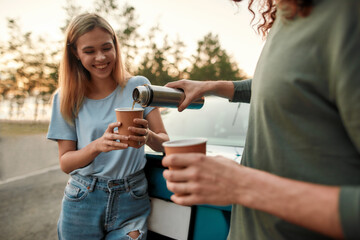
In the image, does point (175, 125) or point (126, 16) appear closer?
point (175, 125)

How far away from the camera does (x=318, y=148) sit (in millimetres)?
661

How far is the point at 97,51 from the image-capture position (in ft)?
5.88

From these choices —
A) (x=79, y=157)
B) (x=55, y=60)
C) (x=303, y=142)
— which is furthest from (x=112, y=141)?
(x=55, y=60)

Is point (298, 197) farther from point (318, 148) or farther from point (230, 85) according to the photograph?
point (230, 85)

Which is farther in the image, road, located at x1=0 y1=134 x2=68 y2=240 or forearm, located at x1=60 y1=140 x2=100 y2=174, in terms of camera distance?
road, located at x1=0 y1=134 x2=68 y2=240

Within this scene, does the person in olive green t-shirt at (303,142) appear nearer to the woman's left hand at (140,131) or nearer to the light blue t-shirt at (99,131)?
the woman's left hand at (140,131)

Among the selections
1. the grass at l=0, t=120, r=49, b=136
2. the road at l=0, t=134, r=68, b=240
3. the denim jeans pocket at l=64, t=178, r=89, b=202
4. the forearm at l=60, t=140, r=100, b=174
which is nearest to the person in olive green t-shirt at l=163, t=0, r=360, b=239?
the forearm at l=60, t=140, r=100, b=174

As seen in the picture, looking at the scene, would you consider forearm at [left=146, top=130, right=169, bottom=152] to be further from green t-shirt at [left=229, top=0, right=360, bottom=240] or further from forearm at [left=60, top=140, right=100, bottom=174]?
green t-shirt at [left=229, top=0, right=360, bottom=240]

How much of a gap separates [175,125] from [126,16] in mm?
14174

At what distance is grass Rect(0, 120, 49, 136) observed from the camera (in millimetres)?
11115

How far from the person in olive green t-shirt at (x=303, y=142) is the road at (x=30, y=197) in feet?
9.88

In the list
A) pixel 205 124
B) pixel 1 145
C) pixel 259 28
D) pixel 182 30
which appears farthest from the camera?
pixel 182 30

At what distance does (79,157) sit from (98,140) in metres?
0.22

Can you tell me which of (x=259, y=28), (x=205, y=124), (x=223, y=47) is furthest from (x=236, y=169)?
(x=223, y=47)
